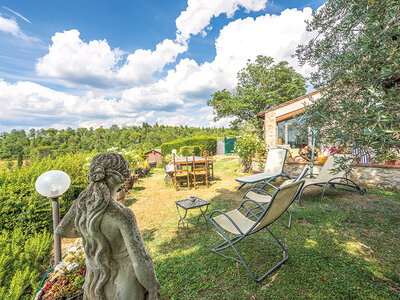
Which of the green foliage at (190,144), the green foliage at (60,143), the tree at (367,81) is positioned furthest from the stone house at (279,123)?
the green foliage at (60,143)

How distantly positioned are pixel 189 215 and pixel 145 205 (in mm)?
1626

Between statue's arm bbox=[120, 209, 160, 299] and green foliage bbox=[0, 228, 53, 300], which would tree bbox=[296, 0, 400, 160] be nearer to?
statue's arm bbox=[120, 209, 160, 299]

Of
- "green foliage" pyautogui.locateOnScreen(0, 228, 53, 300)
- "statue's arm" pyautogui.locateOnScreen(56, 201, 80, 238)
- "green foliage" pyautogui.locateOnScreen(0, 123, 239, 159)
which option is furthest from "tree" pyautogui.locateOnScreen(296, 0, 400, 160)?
"green foliage" pyautogui.locateOnScreen(0, 123, 239, 159)

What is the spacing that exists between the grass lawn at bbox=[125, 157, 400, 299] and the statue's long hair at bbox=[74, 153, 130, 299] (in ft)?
4.57

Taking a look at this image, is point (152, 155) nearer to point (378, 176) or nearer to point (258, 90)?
point (258, 90)

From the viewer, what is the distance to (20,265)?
6.95 ft

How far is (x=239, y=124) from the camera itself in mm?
18656

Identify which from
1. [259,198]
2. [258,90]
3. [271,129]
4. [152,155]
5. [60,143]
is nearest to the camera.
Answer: [259,198]

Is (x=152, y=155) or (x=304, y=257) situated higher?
(x=152, y=155)

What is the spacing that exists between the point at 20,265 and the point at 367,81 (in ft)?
15.9

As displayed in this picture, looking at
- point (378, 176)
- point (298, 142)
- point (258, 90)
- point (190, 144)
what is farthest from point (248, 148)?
point (190, 144)

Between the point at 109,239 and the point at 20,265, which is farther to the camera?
the point at 20,265

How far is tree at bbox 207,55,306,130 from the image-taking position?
17281 mm

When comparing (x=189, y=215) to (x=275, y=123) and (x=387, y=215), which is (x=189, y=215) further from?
(x=275, y=123)
